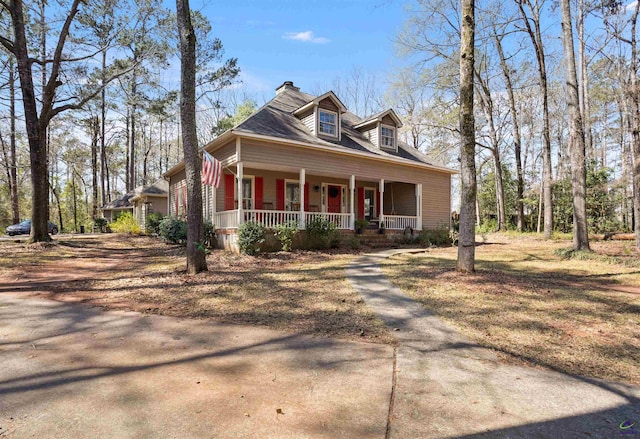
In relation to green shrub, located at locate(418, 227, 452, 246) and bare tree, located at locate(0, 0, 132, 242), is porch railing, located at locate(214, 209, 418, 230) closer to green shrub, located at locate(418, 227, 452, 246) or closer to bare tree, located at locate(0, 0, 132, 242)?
green shrub, located at locate(418, 227, 452, 246)

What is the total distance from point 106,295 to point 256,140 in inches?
277

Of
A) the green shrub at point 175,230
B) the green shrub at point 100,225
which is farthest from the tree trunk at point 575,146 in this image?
the green shrub at point 100,225

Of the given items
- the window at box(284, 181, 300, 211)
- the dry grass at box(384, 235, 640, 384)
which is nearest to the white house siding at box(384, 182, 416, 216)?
the window at box(284, 181, 300, 211)

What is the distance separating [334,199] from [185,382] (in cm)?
1379

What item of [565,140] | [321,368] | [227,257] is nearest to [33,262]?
[227,257]

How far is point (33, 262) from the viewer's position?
9.55 meters

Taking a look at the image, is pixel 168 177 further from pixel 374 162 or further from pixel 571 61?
pixel 571 61

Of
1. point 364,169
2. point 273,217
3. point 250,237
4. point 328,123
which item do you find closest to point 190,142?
point 250,237

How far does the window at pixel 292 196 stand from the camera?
590 inches

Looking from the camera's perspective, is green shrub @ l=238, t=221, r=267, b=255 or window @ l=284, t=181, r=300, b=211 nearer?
green shrub @ l=238, t=221, r=267, b=255

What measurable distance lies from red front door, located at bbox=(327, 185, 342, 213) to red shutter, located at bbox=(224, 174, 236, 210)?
4.66 meters

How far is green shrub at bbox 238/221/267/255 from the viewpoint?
10.3 metres

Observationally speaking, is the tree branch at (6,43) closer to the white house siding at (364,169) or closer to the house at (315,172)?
the house at (315,172)

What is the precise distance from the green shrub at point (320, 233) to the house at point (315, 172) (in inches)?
19.0
